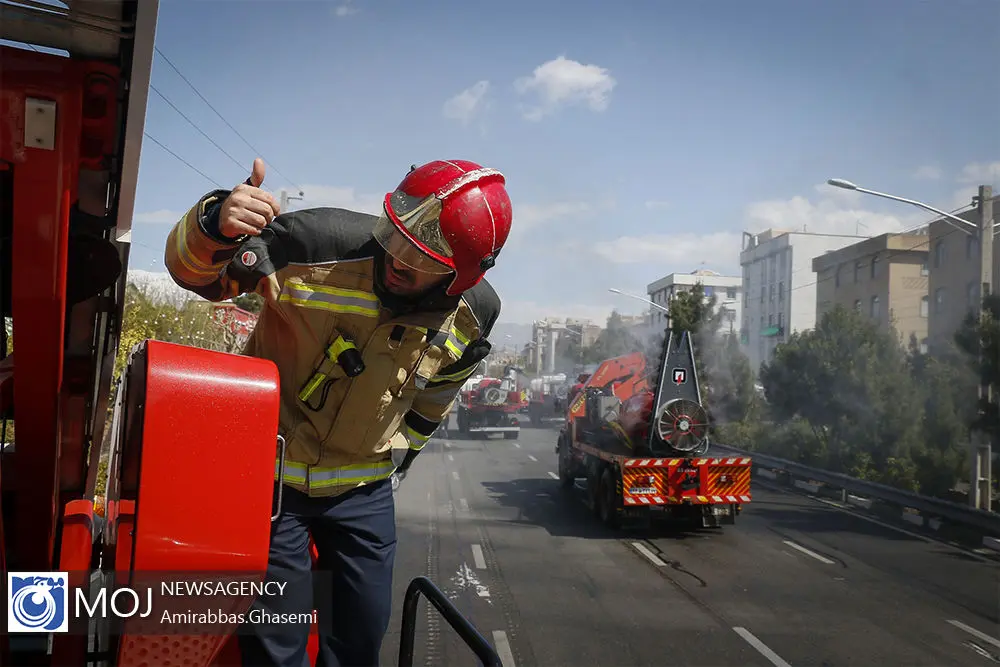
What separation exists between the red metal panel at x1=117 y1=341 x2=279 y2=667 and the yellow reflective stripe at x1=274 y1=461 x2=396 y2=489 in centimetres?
73

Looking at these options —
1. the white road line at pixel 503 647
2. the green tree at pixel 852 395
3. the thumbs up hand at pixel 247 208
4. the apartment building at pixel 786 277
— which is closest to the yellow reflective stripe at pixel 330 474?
the thumbs up hand at pixel 247 208

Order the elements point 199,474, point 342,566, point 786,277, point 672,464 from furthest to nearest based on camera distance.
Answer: point 786,277 → point 672,464 → point 342,566 → point 199,474

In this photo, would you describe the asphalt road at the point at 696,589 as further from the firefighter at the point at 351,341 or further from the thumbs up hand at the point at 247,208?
the thumbs up hand at the point at 247,208

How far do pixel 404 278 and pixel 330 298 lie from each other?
221 mm

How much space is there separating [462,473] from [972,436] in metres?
9.44

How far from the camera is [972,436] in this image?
12336mm

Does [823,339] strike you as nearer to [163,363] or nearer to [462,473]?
[462,473]

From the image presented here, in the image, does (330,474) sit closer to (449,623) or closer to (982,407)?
(449,623)

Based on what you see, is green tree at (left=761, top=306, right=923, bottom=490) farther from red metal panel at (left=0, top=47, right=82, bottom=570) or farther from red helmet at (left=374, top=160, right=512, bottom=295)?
red metal panel at (left=0, top=47, right=82, bottom=570)

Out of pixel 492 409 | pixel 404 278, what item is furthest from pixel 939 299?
pixel 404 278

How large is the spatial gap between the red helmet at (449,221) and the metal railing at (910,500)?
33.1 ft

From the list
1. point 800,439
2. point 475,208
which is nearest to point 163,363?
point 475,208

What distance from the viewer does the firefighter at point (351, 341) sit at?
7.73 feet

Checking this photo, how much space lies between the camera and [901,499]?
12484mm
